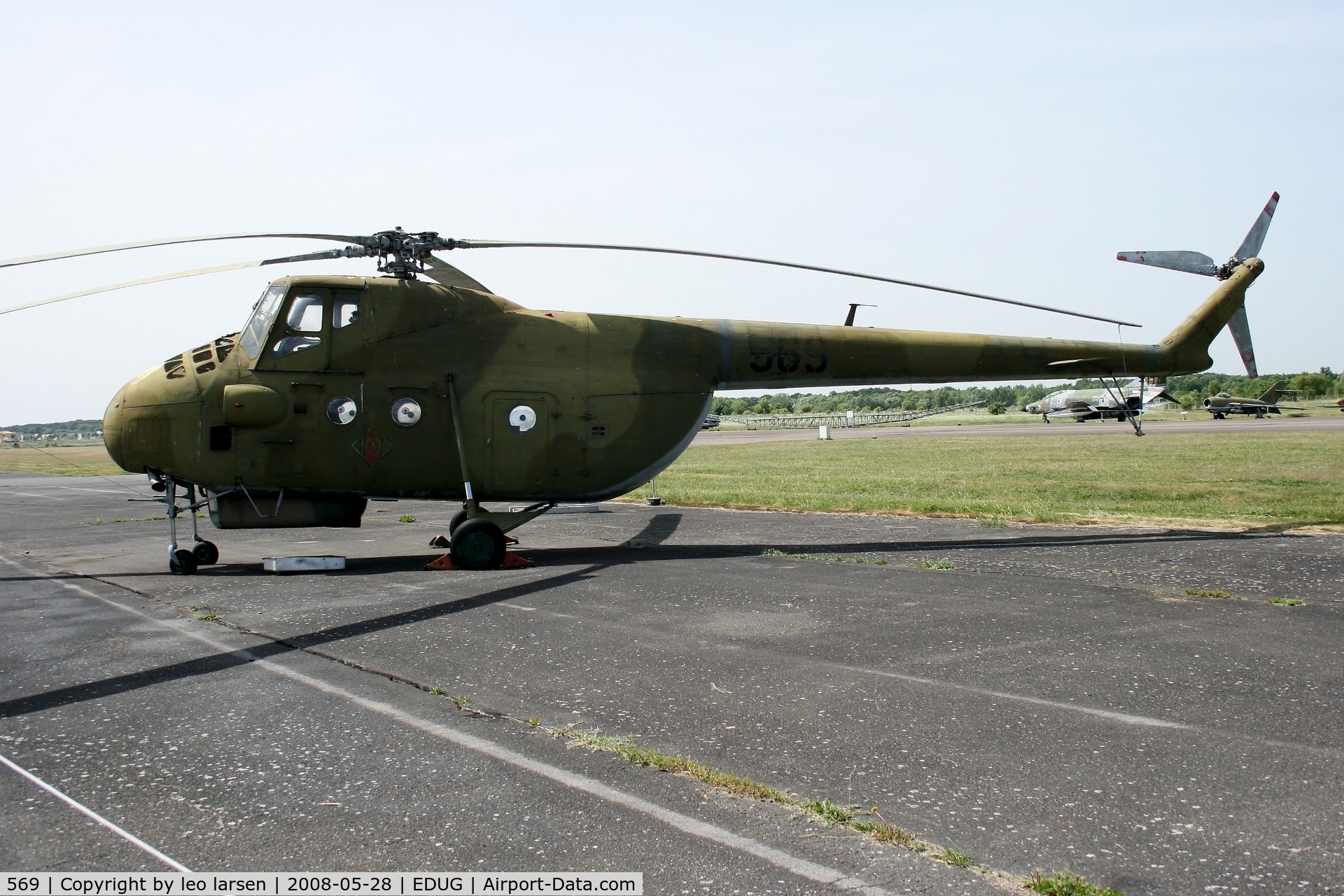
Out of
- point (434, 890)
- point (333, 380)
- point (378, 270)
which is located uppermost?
point (378, 270)

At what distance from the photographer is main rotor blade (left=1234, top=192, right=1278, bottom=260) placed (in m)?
15.4

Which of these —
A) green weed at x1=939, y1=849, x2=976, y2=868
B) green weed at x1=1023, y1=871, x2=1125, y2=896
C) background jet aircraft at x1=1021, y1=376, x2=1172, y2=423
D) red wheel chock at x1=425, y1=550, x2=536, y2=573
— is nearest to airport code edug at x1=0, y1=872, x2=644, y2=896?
green weed at x1=939, y1=849, x2=976, y2=868

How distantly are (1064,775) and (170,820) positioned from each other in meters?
4.07

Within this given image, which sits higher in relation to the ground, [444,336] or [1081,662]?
[444,336]

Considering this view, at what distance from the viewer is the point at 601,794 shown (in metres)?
4.38

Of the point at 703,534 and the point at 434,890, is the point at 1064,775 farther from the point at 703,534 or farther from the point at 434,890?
the point at 703,534

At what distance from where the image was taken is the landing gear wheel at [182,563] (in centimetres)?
1172

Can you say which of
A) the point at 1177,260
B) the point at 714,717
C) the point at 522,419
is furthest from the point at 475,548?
the point at 1177,260

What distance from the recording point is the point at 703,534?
1521cm

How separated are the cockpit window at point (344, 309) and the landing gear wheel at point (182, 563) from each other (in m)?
3.37

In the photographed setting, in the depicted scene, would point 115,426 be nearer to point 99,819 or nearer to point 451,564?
point 451,564

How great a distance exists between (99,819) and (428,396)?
28.8ft

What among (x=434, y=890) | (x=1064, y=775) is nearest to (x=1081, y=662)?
(x=1064, y=775)

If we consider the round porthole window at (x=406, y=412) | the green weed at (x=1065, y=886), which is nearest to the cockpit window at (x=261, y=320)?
the round porthole window at (x=406, y=412)
